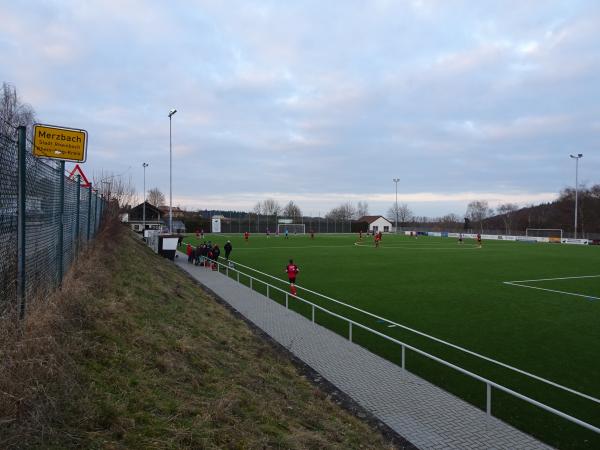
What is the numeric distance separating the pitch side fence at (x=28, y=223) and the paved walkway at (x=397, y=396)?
4.88 meters

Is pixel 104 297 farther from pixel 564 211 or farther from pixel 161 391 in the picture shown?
pixel 564 211

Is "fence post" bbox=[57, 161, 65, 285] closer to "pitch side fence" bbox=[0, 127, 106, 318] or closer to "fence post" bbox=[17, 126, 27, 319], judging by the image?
"pitch side fence" bbox=[0, 127, 106, 318]

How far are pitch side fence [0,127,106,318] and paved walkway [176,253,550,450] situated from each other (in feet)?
16.0

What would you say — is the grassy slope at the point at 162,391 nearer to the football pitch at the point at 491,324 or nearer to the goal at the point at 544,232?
the football pitch at the point at 491,324

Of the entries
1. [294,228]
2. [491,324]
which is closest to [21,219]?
[491,324]

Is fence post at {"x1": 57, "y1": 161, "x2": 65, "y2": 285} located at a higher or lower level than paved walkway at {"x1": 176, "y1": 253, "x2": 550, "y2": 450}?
higher

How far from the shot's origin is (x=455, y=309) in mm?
14664

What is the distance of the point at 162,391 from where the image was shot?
15.6ft

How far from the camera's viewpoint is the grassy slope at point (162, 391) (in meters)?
3.58

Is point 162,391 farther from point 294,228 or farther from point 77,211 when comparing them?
point 294,228

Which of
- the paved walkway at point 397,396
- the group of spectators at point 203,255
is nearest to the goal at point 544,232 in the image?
the group of spectators at point 203,255

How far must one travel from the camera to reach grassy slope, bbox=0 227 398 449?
358 centimetres

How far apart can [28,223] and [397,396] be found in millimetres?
5932

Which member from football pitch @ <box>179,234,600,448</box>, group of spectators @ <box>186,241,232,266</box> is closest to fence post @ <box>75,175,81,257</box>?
football pitch @ <box>179,234,600,448</box>
